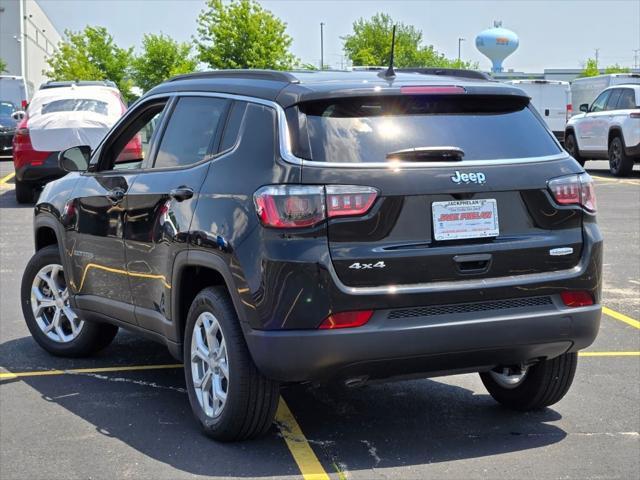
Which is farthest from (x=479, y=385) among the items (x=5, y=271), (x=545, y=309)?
(x=5, y=271)

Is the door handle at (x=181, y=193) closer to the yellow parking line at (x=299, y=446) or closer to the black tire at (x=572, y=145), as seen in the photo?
the yellow parking line at (x=299, y=446)

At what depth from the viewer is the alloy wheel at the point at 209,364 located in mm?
5242

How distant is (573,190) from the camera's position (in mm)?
5215

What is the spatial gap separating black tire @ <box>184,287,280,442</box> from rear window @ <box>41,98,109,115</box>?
12.5m

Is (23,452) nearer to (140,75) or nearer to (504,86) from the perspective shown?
(504,86)

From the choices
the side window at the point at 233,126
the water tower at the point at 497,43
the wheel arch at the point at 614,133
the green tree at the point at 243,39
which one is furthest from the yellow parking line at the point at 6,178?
the water tower at the point at 497,43

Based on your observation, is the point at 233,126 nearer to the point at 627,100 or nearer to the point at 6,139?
the point at 627,100

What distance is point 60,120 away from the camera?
16.8 meters

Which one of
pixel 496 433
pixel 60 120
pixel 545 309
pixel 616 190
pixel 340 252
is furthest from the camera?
pixel 616 190

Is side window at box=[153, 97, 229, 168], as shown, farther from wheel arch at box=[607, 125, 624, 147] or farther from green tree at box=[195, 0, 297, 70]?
green tree at box=[195, 0, 297, 70]

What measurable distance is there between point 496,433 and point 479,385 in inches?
38.0

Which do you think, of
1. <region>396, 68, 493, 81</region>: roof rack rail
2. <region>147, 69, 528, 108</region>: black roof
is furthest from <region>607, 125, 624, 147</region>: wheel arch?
<region>147, 69, 528, 108</region>: black roof

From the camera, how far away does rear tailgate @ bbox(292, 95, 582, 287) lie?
4.78m

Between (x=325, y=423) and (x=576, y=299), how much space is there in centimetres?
143
